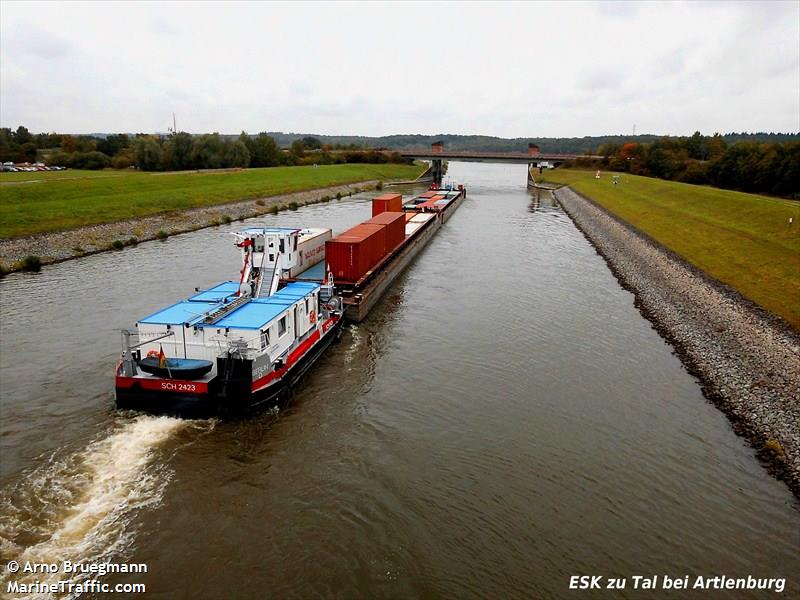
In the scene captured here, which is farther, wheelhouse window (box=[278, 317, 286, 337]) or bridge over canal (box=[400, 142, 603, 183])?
bridge over canal (box=[400, 142, 603, 183])

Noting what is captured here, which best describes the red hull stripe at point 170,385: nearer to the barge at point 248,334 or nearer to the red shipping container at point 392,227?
the barge at point 248,334

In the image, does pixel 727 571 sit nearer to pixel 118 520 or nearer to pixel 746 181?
pixel 118 520

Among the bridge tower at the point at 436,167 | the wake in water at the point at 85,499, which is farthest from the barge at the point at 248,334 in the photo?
the bridge tower at the point at 436,167

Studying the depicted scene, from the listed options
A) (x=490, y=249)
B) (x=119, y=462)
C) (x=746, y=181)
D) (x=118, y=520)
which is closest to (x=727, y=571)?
(x=118, y=520)

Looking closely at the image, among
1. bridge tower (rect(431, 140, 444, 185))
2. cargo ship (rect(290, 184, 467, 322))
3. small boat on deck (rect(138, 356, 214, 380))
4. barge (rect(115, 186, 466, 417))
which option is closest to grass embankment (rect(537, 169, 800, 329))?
cargo ship (rect(290, 184, 467, 322))

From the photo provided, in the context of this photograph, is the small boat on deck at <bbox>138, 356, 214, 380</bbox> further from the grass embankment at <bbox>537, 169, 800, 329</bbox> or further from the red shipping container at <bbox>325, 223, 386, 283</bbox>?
the grass embankment at <bbox>537, 169, 800, 329</bbox>

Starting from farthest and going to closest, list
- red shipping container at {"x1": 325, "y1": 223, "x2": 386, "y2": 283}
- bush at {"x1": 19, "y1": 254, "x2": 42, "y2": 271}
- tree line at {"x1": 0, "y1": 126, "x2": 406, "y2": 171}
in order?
tree line at {"x1": 0, "y1": 126, "x2": 406, "y2": 171}, bush at {"x1": 19, "y1": 254, "x2": 42, "y2": 271}, red shipping container at {"x1": 325, "y1": 223, "x2": 386, "y2": 283}
